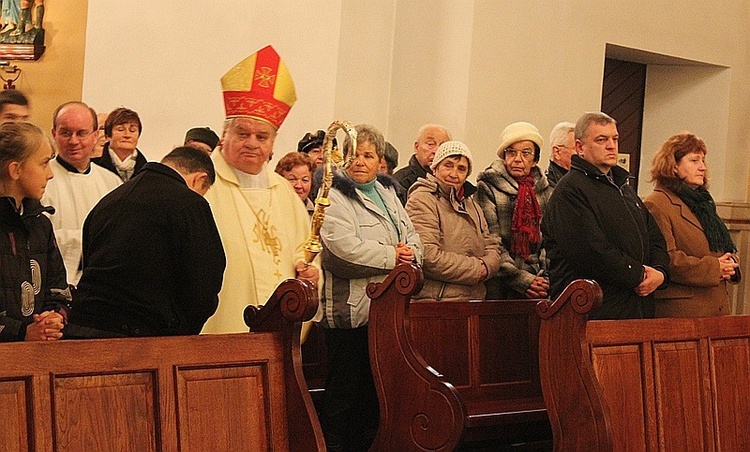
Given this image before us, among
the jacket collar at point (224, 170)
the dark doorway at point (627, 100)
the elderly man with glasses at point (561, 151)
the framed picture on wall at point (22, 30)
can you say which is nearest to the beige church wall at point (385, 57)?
the dark doorway at point (627, 100)

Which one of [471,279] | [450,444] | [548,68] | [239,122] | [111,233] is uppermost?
[548,68]

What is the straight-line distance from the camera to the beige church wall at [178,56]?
8.15 meters

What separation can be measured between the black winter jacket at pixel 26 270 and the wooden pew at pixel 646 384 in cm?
192

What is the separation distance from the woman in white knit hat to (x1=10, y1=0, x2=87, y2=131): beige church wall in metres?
4.18

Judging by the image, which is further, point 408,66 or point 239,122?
point 408,66

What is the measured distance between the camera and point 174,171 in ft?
12.3

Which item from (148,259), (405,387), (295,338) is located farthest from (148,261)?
(405,387)

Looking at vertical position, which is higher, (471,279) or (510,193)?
(510,193)

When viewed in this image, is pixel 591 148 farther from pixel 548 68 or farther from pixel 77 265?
pixel 548 68

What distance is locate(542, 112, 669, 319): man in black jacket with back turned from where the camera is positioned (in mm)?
5023

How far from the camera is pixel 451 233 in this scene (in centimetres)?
570

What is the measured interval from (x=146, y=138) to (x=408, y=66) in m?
2.40

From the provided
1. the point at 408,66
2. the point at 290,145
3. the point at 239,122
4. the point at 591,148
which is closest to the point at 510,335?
the point at 591,148

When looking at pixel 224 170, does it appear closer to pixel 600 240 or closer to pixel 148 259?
pixel 148 259
